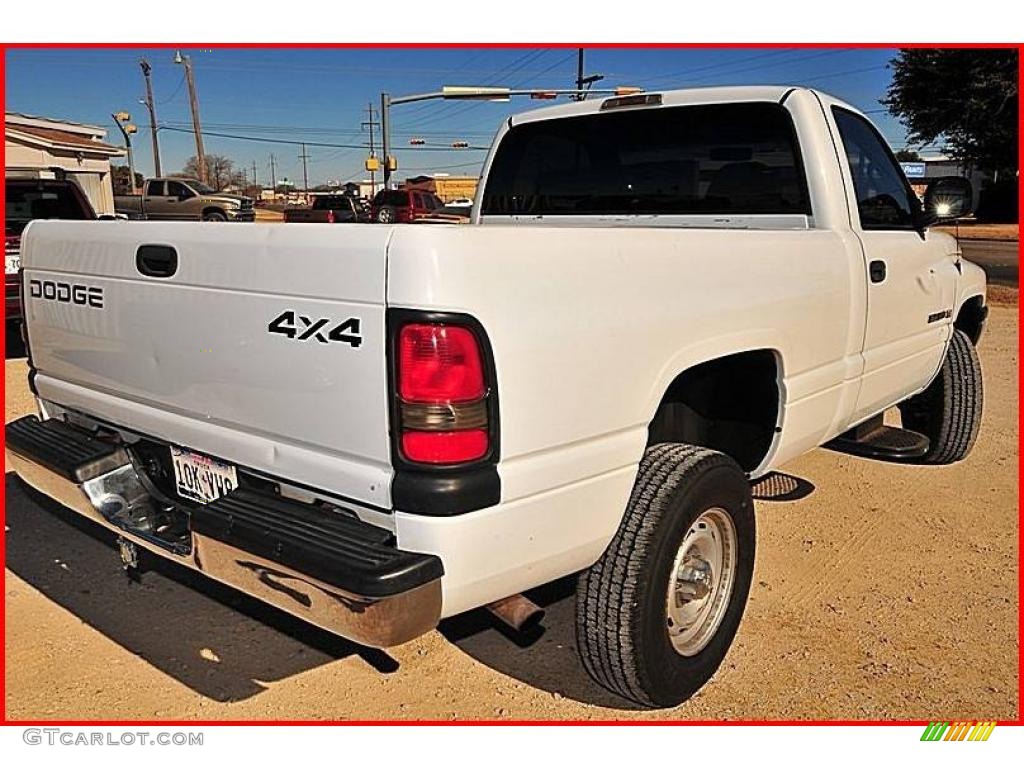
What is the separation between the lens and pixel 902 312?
166 inches

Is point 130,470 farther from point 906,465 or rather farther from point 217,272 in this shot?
point 906,465

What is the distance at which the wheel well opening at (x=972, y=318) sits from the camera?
553cm

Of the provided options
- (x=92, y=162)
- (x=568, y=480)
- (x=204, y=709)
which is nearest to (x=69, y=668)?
(x=204, y=709)

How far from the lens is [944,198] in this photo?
182 inches

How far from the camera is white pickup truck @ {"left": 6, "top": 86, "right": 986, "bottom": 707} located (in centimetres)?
218

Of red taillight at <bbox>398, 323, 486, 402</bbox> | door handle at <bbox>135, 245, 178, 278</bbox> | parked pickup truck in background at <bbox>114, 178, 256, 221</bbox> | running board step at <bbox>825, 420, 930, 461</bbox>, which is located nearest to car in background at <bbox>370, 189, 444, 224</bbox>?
parked pickup truck in background at <bbox>114, 178, 256, 221</bbox>

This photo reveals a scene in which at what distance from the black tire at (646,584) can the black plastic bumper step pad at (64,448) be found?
166cm

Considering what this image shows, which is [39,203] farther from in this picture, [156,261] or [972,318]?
[972,318]

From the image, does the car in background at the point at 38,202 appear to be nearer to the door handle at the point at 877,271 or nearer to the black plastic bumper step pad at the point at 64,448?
the black plastic bumper step pad at the point at 64,448

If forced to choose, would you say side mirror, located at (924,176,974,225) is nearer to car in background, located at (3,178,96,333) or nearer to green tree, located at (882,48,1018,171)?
car in background, located at (3,178,96,333)

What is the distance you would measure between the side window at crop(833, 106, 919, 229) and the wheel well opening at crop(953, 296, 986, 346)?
1.19 metres

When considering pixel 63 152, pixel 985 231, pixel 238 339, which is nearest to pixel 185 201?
pixel 63 152
